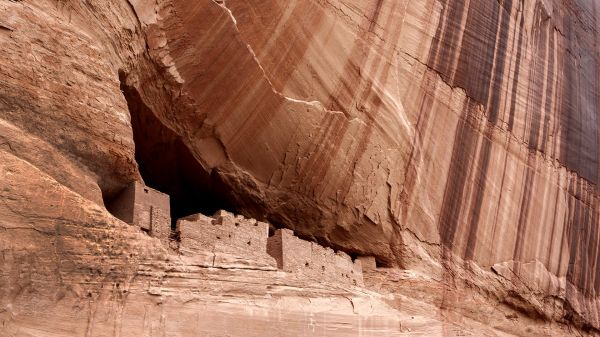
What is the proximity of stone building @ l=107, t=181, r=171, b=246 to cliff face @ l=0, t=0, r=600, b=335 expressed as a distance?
0.15 metres

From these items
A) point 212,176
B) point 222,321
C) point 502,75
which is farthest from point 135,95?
point 502,75

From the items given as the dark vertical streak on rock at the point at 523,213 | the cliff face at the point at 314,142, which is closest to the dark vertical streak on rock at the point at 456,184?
the cliff face at the point at 314,142

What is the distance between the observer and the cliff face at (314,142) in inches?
262

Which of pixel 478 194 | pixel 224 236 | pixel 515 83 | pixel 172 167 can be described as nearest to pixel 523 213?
pixel 478 194

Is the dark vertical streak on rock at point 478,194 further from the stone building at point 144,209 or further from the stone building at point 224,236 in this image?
the stone building at point 144,209

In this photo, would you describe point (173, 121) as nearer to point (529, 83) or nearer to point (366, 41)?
point (366, 41)

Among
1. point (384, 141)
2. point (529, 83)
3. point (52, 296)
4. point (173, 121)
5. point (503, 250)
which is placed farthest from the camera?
point (529, 83)

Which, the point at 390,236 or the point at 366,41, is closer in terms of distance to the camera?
the point at 366,41

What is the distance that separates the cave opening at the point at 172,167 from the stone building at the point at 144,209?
1626mm

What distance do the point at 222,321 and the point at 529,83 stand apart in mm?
8161

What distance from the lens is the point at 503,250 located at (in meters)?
12.2

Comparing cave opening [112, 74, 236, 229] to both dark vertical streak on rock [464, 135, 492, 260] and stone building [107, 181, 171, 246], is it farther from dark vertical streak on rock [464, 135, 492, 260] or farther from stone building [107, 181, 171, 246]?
dark vertical streak on rock [464, 135, 492, 260]

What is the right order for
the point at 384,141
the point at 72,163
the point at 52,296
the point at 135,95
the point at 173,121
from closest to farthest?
the point at 52,296 < the point at 72,163 < the point at 135,95 < the point at 173,121 < the point at 384,141

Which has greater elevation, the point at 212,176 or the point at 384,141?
the point at 384,141
